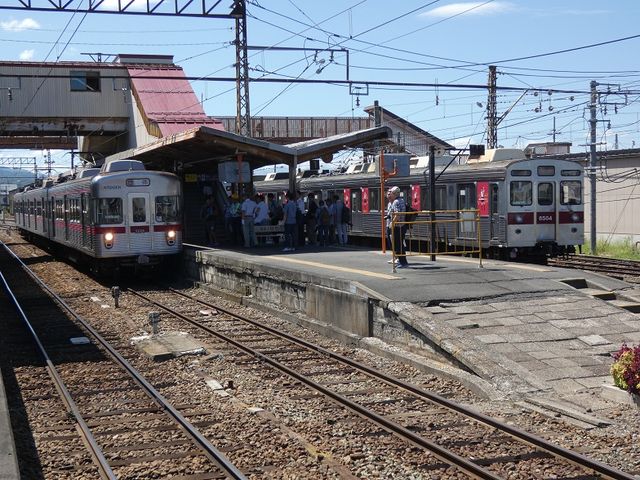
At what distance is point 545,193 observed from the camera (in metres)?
23.0

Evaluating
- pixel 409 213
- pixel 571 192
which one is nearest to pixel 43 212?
pixel 571 192

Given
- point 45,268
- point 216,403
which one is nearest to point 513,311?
point 216,403

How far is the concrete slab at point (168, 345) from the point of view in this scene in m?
12.4

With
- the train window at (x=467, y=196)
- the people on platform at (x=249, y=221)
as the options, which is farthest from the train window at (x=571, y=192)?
the people on platform at (x=249, y=221)

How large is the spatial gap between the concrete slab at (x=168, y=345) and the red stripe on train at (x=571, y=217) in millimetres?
12766

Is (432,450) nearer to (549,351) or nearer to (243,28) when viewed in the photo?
(549,351)

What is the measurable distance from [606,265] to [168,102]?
2616cm

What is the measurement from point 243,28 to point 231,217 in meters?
5.57

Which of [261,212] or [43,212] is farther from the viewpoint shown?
[43,212]

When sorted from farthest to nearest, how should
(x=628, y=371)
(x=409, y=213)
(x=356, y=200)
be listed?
1. (x=356, y=200)
2. (x=409, y=213)
3. (x=628, y=371)

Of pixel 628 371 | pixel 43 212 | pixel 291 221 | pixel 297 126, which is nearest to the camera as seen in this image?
pixel 628 371

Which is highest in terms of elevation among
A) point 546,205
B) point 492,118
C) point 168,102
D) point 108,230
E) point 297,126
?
point 168,102

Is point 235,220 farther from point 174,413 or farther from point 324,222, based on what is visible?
point 174,413

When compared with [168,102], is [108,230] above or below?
below
